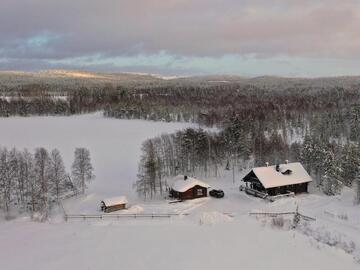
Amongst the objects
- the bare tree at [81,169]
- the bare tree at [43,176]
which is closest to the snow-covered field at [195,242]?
the bare tree at [43,176]

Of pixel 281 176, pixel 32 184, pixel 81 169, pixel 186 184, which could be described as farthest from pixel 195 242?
pixel 81 169

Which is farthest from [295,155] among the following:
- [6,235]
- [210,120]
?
[210,120]

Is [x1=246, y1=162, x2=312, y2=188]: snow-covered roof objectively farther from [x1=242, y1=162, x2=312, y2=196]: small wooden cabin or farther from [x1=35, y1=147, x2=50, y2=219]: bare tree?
[x1=35, y1=147, x2=50, y2=219]: bare tree

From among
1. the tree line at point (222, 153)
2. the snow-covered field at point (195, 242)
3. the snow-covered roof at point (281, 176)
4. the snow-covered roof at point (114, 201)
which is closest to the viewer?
the snow-covered field at point (195, 242)

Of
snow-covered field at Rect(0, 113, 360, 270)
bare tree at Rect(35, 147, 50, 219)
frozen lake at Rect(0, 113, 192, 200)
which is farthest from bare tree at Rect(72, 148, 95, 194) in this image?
snow-covered field at Rect(0, 113, 360, 270)

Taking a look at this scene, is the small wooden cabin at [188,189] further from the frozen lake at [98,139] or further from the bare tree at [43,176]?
the bare tree at [43,176]

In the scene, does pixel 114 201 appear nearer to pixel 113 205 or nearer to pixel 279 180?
pixel 113 205

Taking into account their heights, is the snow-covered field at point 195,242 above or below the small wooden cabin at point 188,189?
above
